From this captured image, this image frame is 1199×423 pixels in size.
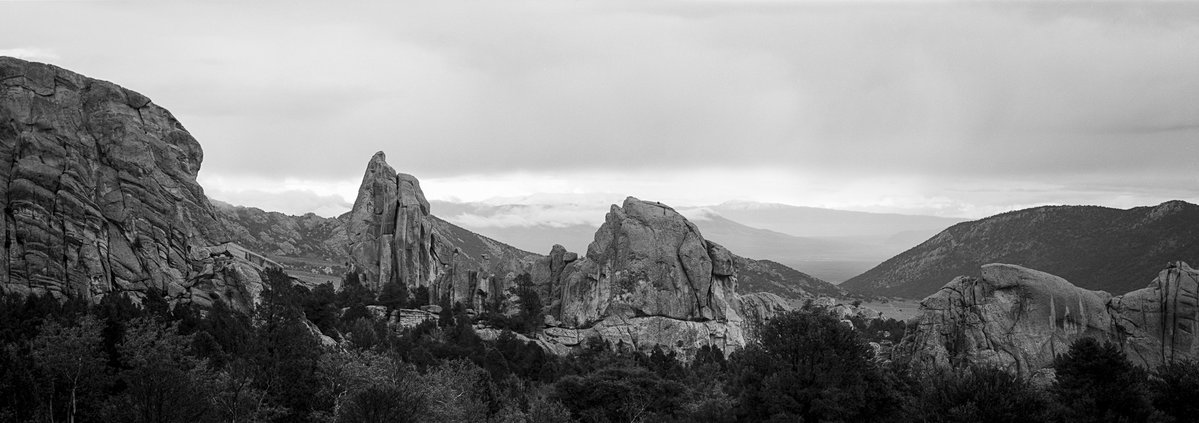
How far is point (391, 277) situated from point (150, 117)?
46.1 metres

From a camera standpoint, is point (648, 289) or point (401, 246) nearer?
point (648, 289)

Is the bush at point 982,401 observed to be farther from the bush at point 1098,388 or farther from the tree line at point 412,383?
the bush at point 1098,388

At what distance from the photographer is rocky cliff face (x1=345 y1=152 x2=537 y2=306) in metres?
127

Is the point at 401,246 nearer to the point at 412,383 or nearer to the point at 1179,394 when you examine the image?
the point at 412,383

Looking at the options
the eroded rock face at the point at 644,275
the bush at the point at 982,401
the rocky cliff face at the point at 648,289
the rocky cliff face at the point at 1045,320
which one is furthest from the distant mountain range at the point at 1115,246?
the bush at the point at 982,401

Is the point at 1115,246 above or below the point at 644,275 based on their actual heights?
above

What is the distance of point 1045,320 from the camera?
76875mm

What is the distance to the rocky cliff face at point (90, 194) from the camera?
75125 millimetres

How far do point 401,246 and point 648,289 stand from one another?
36.4 metres

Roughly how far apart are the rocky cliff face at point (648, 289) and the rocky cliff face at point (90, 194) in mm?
48335

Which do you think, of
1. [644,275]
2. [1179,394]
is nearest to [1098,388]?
[1179,394]

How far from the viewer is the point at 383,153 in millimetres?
133500

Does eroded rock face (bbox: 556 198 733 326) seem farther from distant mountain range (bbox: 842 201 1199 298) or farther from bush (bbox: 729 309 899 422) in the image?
distant mountain range (bbox: 842 201 1199 298)

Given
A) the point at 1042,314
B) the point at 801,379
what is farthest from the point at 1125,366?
the point at 1042,314
